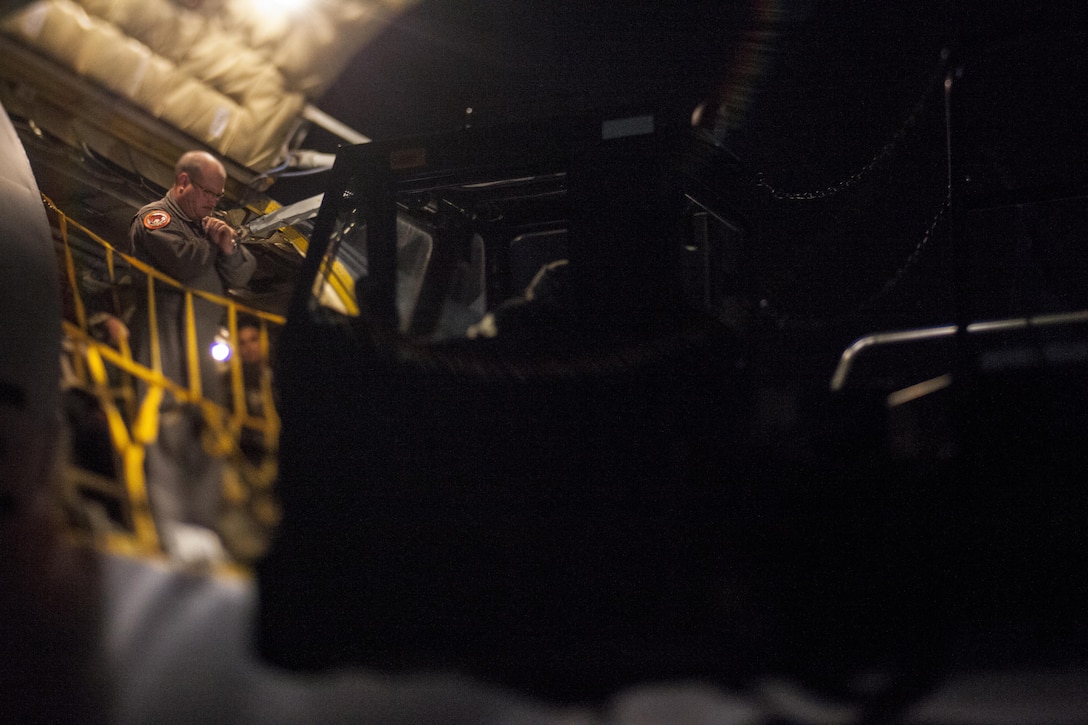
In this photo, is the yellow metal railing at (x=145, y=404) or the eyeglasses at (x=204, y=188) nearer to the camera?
the yellow metal railing at (x=145, y=404)

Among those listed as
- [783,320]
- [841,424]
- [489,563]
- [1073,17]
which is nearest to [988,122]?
[783,320]

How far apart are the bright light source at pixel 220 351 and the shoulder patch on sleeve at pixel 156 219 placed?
0.36 metres

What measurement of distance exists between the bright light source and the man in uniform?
0.02 m

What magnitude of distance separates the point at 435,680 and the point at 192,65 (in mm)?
1633

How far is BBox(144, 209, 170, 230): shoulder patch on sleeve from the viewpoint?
1688 mm

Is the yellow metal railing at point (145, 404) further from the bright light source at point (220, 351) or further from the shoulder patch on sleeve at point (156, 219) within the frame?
the shoulder patch on sleeve at point (156, 219)

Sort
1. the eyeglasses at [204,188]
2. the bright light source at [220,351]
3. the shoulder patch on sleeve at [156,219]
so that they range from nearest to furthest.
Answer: the bright light source at [220,351] < the shoulder patch on sleeve at [156,219] < the eyeglasses at [204,188]

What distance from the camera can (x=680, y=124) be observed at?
1414mm

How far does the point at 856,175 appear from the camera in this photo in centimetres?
260

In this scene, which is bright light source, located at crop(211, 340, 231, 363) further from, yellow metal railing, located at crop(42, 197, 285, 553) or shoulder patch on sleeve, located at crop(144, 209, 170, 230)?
shoulder patch on sleeve, located at crop(144, 209, 170, 230)

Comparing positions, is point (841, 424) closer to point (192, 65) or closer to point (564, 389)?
point (564, 389)

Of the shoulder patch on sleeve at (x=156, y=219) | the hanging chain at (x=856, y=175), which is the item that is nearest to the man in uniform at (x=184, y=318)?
the shoulder patch on sleeve at (x=156, y=219)

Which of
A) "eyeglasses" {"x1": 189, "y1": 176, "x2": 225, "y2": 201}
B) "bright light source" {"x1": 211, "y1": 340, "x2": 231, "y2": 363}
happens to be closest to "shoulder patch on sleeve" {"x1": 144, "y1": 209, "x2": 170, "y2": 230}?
"eyeglasses" {"x1": 189, "y1": 176, "x2": 225, "y2": 201}

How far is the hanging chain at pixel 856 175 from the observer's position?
6.64ft
